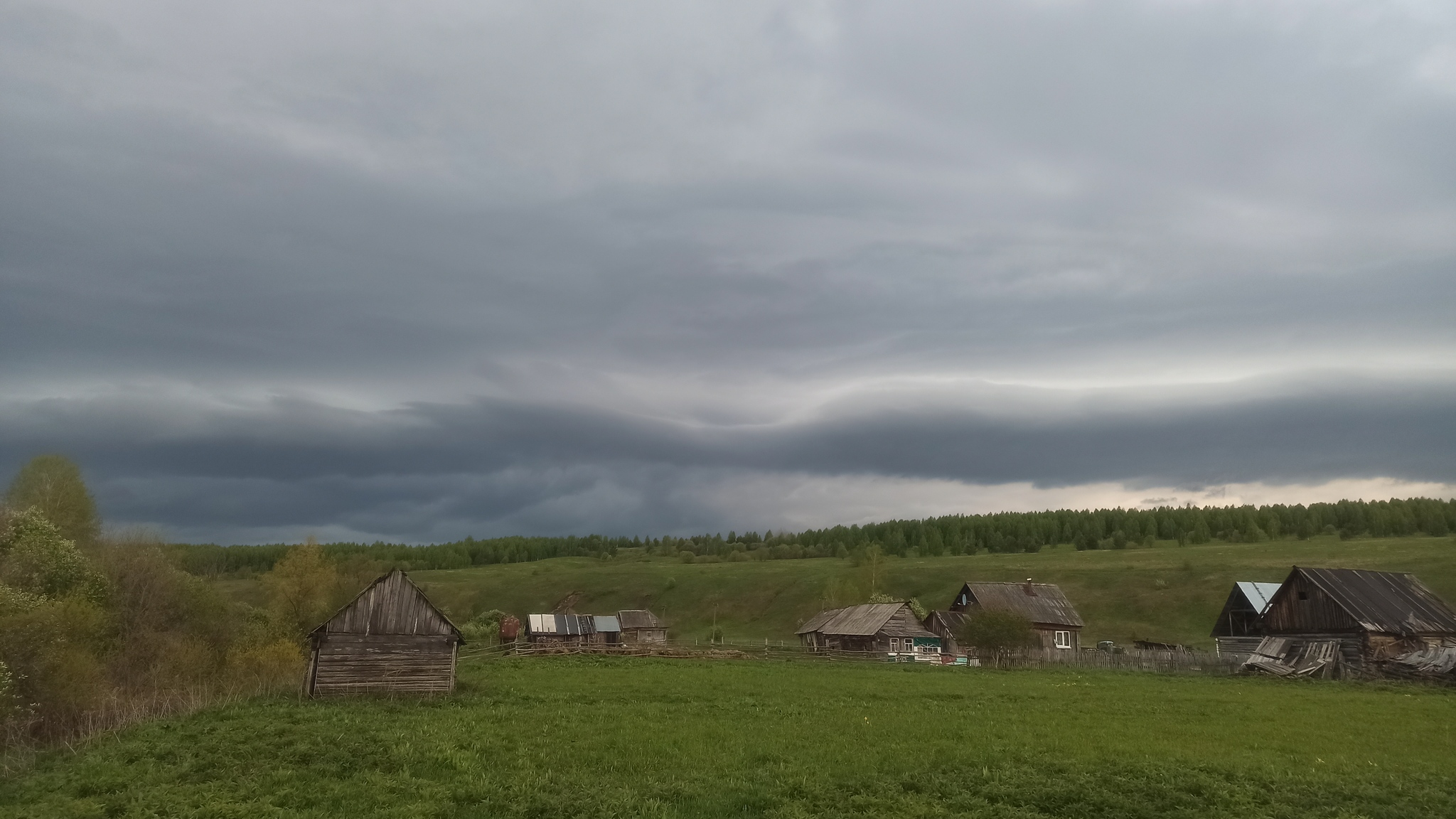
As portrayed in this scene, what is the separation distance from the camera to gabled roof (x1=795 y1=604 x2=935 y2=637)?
79375 millimetres

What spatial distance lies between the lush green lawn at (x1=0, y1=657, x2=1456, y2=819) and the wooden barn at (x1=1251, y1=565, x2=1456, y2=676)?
1956 centimetres

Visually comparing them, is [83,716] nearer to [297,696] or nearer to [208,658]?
[297,696]

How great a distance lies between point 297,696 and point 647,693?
14.7 m

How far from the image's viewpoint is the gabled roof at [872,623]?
7938 cm

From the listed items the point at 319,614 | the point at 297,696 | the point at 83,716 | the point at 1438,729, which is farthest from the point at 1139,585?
the point at 83,716

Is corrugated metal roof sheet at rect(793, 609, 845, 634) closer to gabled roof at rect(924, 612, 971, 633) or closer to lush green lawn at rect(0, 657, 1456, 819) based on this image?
gabled roof at rect(924, 612, 971, 633)

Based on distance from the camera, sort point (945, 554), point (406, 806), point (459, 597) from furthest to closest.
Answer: point (945, 554) → point (459, 597) → point (406, 806)

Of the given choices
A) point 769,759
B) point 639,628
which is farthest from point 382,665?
point 639,628

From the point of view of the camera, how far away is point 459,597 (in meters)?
144

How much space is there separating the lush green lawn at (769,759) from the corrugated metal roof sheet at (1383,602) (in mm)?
21198

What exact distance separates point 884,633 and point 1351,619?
3489cm

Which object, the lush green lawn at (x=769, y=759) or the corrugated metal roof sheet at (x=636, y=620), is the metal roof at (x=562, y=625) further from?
the lush green lawn at (x=769, y=759)

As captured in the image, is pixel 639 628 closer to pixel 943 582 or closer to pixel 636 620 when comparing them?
pixel 636 620

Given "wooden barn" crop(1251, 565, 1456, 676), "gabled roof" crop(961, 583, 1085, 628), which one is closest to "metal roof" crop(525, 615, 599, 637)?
"gabled roof" crop(961, 583, 1085, 628)
